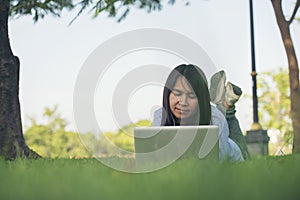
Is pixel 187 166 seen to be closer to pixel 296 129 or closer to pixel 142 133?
pixel 142 133

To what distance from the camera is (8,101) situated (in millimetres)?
7359

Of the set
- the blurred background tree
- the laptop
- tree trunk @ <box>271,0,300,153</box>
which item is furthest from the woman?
the blurred background tree

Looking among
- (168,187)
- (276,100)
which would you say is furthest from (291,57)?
(276,100)

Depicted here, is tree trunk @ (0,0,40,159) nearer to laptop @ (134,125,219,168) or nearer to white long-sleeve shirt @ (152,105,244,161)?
white long-sleeve shirt @ (152,105,244,161)

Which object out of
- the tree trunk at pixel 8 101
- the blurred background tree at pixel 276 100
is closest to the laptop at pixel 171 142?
the tree trunk at pixel 8 101

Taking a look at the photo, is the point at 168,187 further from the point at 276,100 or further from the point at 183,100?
the point at 276,100

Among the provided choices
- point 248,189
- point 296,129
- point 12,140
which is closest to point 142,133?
point 248,189

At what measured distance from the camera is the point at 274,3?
1007 centimetres

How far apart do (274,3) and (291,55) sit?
1.08 metres

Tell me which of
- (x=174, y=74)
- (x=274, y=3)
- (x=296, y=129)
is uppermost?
(x=274, y=3)

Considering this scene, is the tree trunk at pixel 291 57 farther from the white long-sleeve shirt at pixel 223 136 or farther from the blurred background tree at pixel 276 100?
the blurred background tree at pixel 276 100

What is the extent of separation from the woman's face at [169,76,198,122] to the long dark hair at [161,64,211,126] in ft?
0.12

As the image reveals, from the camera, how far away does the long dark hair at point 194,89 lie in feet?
16.7

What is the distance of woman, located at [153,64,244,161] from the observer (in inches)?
199
